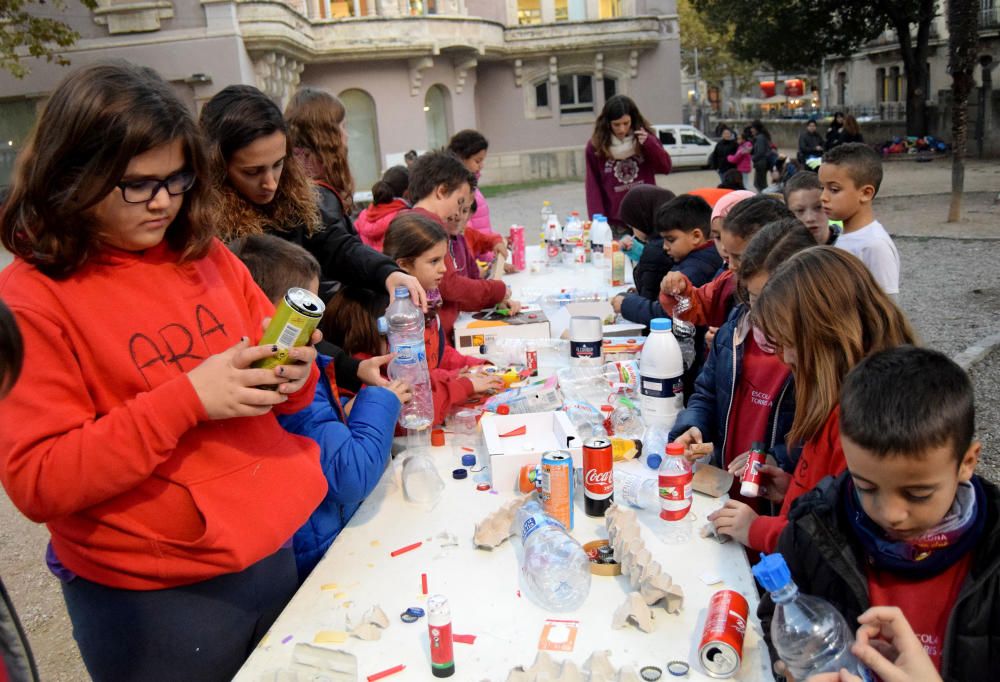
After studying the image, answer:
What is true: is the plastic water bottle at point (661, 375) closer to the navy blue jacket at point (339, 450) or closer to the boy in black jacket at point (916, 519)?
the navy blue jacket at point (339, 450)

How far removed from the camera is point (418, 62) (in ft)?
80.1

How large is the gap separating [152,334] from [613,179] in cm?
590

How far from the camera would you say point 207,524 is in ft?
5.58

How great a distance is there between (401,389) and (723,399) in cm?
116

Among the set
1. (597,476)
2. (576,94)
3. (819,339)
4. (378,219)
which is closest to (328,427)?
(597,476)

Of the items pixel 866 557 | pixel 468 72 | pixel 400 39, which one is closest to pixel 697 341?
pixel 866 557

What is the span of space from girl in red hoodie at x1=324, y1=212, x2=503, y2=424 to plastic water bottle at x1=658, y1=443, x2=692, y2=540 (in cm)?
116

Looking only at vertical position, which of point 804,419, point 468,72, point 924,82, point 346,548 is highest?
point 468,72

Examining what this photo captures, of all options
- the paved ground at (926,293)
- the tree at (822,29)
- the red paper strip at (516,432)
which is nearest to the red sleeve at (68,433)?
the red paper strip at (516,432)

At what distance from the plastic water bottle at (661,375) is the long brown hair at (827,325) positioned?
89cm

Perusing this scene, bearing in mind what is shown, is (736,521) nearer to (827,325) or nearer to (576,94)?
(827,325)

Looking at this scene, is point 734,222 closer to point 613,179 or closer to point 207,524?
point 207,524

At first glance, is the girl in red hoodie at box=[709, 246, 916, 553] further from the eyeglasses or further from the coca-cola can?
the eyeglasses

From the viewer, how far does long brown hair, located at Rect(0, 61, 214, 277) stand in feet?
5.18
